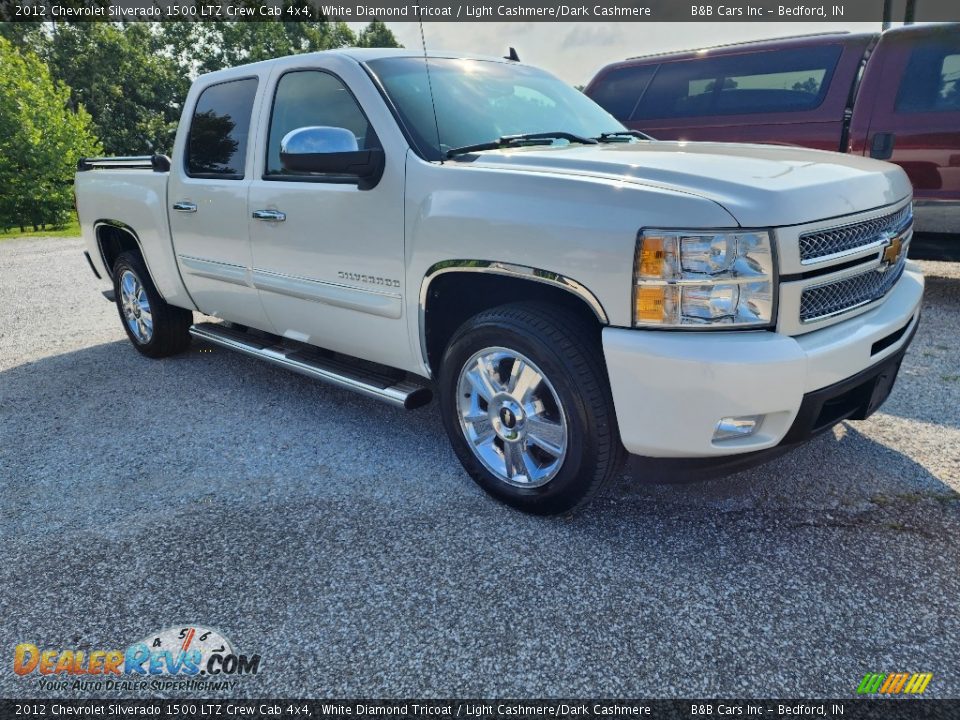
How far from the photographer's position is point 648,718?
1899 millimetres

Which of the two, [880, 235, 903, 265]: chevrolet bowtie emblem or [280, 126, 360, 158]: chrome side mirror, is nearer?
[880, 235, 903, 265]: chevrolet bowtie emblem

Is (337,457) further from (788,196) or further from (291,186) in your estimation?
(788,196)

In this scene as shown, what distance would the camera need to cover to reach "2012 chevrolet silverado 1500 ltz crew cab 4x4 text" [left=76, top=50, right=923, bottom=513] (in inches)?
88.4

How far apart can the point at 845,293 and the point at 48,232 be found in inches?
799

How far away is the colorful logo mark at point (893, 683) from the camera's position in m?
1.94

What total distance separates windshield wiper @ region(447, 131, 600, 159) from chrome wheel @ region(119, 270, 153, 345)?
313 cm

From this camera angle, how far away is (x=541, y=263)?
251 cm

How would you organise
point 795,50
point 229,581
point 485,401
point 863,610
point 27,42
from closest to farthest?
point 863,610, point 229,581, point 485,401, point 795,50, point 27,42

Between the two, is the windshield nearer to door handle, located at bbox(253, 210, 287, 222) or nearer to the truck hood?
the truck hood

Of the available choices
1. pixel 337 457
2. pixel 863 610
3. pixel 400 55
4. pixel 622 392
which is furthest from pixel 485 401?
pixel 400 55

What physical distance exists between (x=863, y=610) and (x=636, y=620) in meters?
0.73

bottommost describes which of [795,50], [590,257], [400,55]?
[590,257]

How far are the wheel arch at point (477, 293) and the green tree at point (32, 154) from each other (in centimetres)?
1954

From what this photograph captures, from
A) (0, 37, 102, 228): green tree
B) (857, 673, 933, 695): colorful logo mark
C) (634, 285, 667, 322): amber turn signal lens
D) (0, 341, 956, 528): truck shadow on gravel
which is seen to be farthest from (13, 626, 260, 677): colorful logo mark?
(0, 37, 102, 228): green tree
